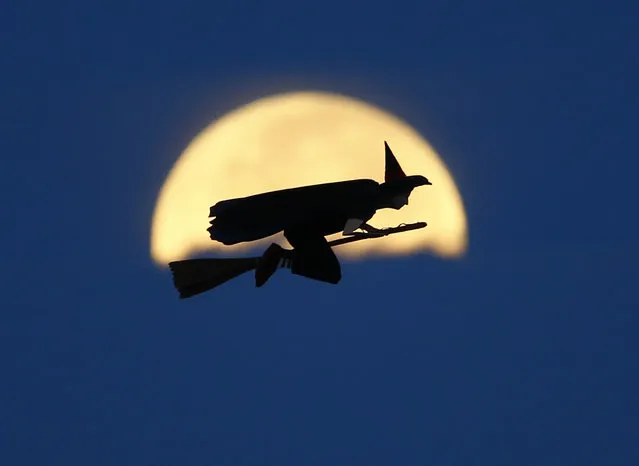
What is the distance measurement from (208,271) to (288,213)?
400cm

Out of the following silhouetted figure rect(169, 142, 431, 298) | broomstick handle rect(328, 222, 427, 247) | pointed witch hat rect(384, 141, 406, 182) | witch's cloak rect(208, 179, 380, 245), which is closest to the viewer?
silhouetted figure rect(169, 142, 431, 298)

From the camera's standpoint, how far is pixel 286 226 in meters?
51.5

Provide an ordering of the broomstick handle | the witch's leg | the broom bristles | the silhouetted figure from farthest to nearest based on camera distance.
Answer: the broomstick handle → the broom bristles → the silhouetted figure → the witch's leg

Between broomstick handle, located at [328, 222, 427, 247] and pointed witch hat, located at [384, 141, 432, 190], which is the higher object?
pointed witch hat, located at [384, 141, 432, 190]

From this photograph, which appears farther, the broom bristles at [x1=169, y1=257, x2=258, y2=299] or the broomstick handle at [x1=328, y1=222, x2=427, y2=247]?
the broomstick handle at [x1=328, y1=222, x2=427, y2=247]

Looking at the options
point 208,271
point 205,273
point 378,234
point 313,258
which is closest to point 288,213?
point 313,258

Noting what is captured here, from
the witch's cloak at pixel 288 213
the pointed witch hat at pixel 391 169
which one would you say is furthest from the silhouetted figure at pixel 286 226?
the pointed witch hat at pixel 391 169

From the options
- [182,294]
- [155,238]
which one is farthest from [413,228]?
[155,238]

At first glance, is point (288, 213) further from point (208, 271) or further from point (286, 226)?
point (208, 271)

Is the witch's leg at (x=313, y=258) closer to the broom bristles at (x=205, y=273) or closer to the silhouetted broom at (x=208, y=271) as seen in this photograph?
the silhouetted broom at (x=208, y=271)

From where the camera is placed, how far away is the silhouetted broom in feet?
172

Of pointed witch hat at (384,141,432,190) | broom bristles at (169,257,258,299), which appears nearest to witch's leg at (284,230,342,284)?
broom bristles at (169,257,258,299)

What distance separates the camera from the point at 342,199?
5238 cm

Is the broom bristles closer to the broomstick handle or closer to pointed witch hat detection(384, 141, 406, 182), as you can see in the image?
the broomstick handle
